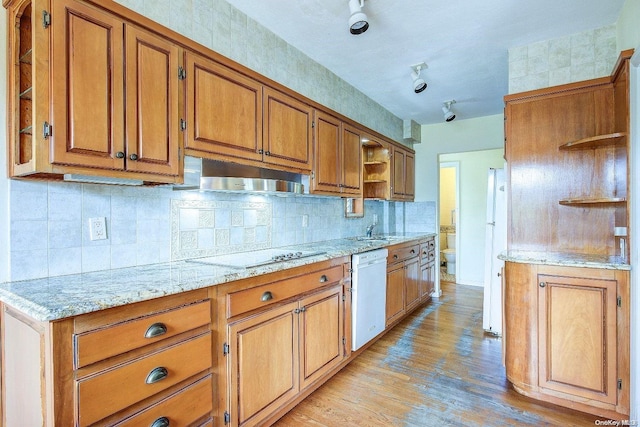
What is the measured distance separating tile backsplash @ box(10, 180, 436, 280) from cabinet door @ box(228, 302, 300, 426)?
2.12 feet

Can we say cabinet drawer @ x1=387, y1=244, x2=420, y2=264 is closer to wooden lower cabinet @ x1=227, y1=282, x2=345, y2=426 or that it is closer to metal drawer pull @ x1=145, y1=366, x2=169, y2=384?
wooden lower cabinet @ x1=227, y1=282, x2=345, y2=426

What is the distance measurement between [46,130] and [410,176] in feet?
13.6

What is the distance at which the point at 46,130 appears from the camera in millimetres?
1241

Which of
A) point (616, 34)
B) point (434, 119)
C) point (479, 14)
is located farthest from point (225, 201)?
point (434, 119)

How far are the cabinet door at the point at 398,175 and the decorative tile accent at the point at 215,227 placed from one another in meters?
1.98

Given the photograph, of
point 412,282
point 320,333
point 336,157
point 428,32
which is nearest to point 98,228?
point 320,333

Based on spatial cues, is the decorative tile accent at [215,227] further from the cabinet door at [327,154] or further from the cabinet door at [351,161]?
the cabinet door at [351,161]

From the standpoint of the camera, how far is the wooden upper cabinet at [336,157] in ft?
8.92

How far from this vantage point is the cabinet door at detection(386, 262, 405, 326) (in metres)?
3.19

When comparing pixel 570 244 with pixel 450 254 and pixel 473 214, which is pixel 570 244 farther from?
pixel 450 254

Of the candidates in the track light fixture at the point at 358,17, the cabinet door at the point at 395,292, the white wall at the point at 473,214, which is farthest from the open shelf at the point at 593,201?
the white wall at the point at 473,214

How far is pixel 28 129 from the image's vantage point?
140cm

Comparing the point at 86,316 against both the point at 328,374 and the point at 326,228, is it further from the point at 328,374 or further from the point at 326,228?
the point at 326,228

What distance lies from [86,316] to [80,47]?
3.45 ft
